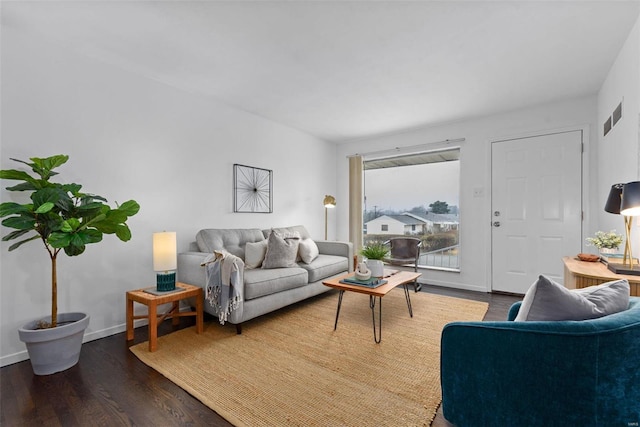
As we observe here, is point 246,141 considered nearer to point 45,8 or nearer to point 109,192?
point 109,192

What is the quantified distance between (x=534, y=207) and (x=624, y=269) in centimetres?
207

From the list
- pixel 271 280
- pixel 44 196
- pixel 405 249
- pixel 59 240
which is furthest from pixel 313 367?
pixel 405 249

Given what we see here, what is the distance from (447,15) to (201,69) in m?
2.15

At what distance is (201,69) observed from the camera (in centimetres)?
280

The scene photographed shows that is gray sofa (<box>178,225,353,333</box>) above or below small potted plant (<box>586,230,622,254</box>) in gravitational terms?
below

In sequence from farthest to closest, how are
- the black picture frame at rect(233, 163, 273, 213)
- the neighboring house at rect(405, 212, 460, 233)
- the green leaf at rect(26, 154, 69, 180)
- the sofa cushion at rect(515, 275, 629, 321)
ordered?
the neighboring house at rect(405, 212, 460, 233) → the black picture frame at rect(233, 163, 273, 213) → the green leaf at rect(26, 154, 69, 180) → the sofa cushion at rect(515, 275, 629, 321)

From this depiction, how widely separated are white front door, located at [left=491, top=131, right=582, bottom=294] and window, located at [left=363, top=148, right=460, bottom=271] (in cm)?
58

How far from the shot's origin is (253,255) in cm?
326

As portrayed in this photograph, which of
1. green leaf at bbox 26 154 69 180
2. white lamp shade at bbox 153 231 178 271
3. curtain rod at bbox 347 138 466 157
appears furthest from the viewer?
curtain rod at bbox 347 138 466 157

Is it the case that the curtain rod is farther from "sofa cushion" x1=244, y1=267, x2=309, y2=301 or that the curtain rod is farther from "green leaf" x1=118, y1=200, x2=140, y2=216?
"green leaf" x1=118, y1=200, x2=140, y2=216

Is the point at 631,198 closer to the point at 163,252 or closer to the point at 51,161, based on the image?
the point at 163,252

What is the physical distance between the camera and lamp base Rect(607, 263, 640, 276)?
1.91 meters

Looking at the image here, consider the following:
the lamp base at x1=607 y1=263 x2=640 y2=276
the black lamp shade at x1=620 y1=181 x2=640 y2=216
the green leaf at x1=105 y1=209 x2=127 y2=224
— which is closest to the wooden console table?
the lamp base at x1=607 y1=263 x2=640 y2=276

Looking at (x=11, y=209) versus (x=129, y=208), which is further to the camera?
(x=129, y=208)
